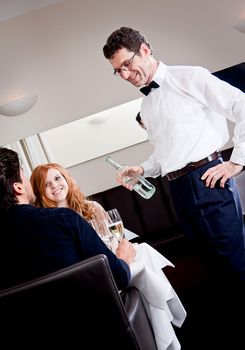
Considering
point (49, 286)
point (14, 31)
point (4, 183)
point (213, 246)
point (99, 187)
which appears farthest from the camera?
point (99, 187)

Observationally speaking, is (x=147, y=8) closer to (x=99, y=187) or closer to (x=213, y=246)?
(x=99, y=187)

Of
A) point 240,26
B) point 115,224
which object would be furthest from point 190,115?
point 240,26

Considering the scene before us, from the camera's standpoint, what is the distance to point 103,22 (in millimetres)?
3125

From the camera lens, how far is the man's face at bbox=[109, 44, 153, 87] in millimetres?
1504

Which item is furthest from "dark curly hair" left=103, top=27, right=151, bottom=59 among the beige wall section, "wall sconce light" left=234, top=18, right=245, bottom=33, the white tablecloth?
"wall sconce light" left=234, top=18, right=245, bottom=33

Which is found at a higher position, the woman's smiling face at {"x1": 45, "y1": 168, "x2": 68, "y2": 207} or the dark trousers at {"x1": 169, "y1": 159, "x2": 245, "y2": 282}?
the woman's smiling face at {"x1": 45, "y1": 168, "x2": 68, "y2": 207}

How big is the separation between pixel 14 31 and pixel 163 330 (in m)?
2.61

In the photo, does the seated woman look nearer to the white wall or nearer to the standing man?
the standing man

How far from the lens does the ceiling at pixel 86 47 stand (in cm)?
310

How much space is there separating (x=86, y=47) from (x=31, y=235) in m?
2.27

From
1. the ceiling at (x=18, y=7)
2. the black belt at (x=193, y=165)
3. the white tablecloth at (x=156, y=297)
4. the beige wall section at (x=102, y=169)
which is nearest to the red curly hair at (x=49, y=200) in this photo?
the white tablecloth at (x=156, y=297)

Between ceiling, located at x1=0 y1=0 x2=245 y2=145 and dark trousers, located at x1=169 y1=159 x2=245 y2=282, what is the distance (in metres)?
1.90

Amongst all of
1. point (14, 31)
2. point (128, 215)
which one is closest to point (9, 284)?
point (128, 215)

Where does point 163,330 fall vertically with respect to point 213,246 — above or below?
below
